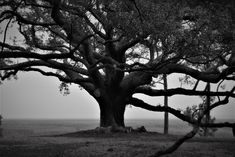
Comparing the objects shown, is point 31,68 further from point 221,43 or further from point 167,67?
point 221,43

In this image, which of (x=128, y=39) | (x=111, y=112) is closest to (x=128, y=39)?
(x=128, y=39)

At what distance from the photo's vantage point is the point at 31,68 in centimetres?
2502

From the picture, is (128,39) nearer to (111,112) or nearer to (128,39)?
(128,39)

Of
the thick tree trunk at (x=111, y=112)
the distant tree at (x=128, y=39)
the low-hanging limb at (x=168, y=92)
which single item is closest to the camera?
the distant tree at (x=128, y=39)

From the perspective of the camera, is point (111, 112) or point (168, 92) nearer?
point (111, 112)

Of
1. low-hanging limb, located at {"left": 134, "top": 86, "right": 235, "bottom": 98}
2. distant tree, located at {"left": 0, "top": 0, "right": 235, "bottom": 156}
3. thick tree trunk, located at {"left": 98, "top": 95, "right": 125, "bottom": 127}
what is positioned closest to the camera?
distant tree, located at {"left": 0, "top": 0, "right": 235, "bottom": 156}

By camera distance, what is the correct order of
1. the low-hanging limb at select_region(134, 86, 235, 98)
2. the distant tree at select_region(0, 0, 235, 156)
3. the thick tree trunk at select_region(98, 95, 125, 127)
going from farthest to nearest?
the low-hanging limb at select_region(134, 86, 235, 98)
the thick tree trunk at select_region(98, 95, 125, 127)
the distant tree at select_region(0, 0, 235, 156)

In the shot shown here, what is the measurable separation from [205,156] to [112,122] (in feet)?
44.1

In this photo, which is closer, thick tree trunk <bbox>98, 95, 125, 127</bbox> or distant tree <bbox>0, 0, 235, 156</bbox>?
distant tree <bbox>0, 0, 235, 156</bbox>

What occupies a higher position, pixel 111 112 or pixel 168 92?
pixel 168 92

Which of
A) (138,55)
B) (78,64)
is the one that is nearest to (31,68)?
(78,64)

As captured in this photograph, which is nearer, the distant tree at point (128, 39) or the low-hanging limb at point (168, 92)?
the distant tree at point (128, 39)

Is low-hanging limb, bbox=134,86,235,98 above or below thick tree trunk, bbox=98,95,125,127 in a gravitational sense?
above

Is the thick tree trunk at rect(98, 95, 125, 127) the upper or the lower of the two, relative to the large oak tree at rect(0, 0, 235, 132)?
lower
